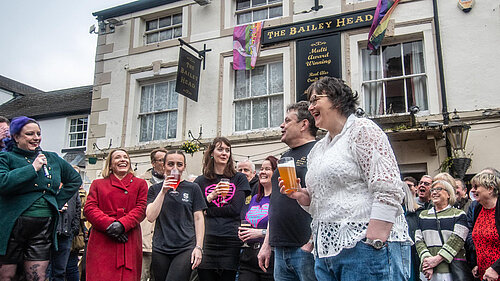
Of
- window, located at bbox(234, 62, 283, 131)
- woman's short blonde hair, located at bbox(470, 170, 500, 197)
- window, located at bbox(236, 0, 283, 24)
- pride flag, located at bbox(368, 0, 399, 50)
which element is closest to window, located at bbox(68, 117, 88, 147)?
window, located at bbox(234, 62, 283, 131)

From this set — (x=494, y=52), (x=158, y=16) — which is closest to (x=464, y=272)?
(x=494, y=52)

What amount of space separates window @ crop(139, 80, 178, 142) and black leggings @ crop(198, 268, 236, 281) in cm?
717

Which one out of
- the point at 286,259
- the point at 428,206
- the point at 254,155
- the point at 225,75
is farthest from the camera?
the point at 225,75

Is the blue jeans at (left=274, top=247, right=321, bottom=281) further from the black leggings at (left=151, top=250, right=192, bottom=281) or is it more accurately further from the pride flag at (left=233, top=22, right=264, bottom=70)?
the pride flag at (left=233, top=22, right=264, bottom=70)

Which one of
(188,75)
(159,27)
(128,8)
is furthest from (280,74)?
(128,8)

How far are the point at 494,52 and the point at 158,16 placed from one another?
8638mm

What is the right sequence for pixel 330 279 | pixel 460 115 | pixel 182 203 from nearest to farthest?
1. pixel 330 279
2. pixel 182 203
3. pixel 460 115

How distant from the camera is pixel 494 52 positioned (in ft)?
27.1

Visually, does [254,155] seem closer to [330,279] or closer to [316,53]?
[316,53]

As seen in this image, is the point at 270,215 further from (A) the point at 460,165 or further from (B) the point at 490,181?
(A) the point at 460,165

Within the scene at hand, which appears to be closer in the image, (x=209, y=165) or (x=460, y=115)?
(x=209, y=165)

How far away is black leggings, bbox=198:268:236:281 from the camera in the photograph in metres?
4.12

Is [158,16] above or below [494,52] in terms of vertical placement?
above

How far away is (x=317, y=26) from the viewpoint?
385 inches
